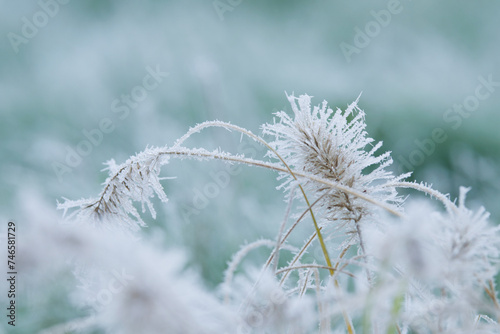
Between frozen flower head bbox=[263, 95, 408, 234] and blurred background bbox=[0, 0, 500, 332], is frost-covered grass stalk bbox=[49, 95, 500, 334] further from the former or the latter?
blurred background bbox=[0, 0, 500, 332]

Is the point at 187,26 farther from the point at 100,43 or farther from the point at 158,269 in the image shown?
the point at 158,269

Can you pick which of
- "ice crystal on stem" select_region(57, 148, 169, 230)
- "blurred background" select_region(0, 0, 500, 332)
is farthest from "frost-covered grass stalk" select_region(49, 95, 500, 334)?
"blurred background" select_region(0, 0, 500, 332)

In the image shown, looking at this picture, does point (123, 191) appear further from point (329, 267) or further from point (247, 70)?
point (247, 70)

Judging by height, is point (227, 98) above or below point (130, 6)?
below

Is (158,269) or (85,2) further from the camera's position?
(85,2)

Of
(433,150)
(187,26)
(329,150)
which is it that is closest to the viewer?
(329,150)

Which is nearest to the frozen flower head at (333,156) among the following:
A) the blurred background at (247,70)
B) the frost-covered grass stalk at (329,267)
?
the frost-covered grass stalk at (329,267)

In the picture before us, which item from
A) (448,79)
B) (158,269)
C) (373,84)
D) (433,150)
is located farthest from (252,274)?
(448,79)

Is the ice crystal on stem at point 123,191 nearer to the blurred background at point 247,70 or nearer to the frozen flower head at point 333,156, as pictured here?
the frozen flower head at point 333,156
